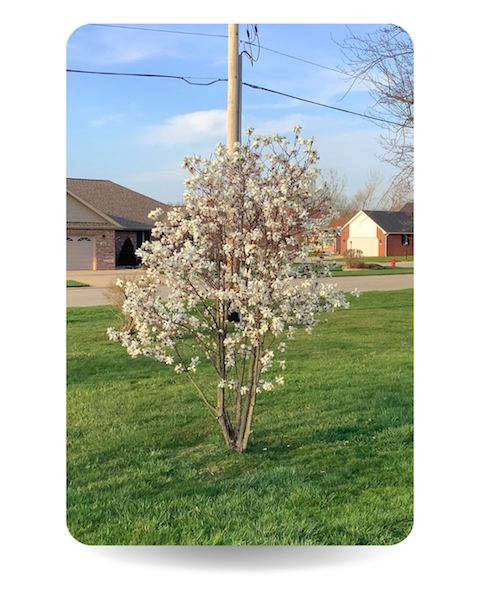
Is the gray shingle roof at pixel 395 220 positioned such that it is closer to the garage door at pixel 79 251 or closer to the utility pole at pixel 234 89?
the utility pole at pixel 234 89

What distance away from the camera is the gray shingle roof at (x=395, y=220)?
5773mm

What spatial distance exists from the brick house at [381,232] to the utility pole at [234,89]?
4.28ft

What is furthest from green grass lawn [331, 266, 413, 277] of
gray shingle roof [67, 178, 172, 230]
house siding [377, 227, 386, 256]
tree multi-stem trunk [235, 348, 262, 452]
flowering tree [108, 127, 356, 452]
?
flowering tree [108, 127, 356, 452]

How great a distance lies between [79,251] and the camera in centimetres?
549

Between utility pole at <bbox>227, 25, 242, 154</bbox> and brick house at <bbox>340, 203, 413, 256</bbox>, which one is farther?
brick house at <bbox>340, 203, 413, 256</bbox>

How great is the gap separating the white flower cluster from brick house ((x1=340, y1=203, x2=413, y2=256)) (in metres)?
2.21

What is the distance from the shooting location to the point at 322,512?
2.93 m

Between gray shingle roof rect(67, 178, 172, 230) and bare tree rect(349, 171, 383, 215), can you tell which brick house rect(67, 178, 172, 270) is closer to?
gray shingle roof rect(67, 178, 172, 230)

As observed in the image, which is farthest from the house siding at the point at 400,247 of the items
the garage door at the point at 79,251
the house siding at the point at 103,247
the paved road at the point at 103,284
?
the garage door at the point at 79,251

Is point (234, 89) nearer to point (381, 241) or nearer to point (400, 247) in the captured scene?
point (400, 247)

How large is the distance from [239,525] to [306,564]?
38 cm

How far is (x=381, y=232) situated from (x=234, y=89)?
15.6ft

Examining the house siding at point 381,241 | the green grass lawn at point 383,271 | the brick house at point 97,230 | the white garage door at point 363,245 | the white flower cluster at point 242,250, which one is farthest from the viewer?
Result: the white garage door at point 363,245

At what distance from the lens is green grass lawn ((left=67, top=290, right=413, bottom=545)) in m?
2.86
